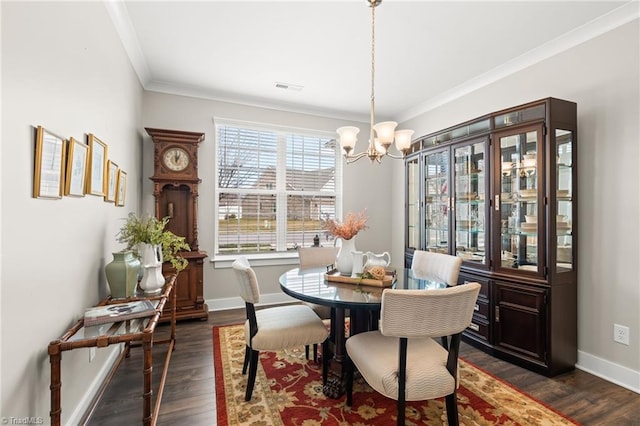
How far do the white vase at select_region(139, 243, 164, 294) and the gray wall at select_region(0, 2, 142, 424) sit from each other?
0.26 meters

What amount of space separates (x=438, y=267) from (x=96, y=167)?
2.66 metres

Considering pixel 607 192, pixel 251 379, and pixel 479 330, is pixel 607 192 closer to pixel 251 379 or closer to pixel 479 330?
pixel 479 330

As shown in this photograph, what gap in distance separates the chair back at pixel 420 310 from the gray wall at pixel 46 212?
1.50 m

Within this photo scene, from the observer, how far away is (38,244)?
4.38 feet

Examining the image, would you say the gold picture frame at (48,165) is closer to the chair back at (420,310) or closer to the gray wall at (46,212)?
the gray wall at (46,212)

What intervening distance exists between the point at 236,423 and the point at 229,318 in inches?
75.4

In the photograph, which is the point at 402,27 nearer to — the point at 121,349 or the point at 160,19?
the point at 160,19

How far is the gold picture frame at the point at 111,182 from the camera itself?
2.22 meters

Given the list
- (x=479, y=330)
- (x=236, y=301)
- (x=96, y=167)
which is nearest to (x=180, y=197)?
(x=236, y=301)

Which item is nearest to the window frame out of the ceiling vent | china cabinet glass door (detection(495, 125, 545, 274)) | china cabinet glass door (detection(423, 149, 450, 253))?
the ceiling vent

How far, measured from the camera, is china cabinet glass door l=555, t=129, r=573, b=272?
2529 millimetres

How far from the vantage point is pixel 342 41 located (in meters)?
2.72

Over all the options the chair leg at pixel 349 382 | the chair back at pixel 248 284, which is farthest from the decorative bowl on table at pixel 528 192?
the chair back at pixel 248 284

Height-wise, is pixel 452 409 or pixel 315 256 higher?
pixel 315 256
